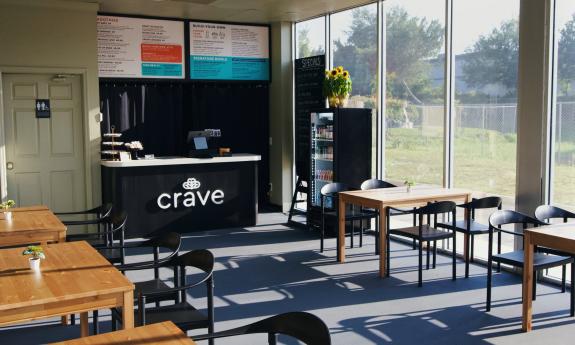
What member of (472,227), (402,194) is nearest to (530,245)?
(472,227)

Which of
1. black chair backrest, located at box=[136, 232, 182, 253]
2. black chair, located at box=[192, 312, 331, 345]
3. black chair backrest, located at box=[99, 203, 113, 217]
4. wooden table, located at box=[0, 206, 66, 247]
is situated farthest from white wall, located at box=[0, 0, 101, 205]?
black chair, located at box=[192, 312, 331, 345]

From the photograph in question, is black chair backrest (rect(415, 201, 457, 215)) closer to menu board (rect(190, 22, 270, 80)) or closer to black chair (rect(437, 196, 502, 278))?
black chair (rect(437, 196, 502, 278))

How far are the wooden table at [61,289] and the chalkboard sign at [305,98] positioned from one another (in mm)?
5413

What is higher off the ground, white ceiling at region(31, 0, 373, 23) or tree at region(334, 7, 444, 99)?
white ceiling at region(31, 0, 373, 23)

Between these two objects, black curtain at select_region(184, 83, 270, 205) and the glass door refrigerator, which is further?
black curtain at select_region(184, 83, 270, 205)

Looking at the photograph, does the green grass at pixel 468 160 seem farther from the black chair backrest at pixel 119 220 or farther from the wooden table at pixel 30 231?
the wooden table at pixel 30 231

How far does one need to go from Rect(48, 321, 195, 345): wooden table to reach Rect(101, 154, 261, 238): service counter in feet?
17.6

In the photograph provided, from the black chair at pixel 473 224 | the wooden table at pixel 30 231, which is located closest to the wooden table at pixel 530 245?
the black chair at pixel 473 224

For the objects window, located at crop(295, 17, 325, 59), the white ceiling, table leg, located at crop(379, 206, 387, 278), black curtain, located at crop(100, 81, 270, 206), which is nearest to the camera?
table leg, located at crop(379, 206, 387, 278)

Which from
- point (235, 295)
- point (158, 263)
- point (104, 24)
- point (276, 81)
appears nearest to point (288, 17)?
point (276, 81)

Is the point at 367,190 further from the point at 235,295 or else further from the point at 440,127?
the point at 235,295

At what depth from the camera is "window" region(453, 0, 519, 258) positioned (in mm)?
6066

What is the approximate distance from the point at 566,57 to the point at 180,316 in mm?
4138

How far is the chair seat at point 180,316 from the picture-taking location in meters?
3.38
